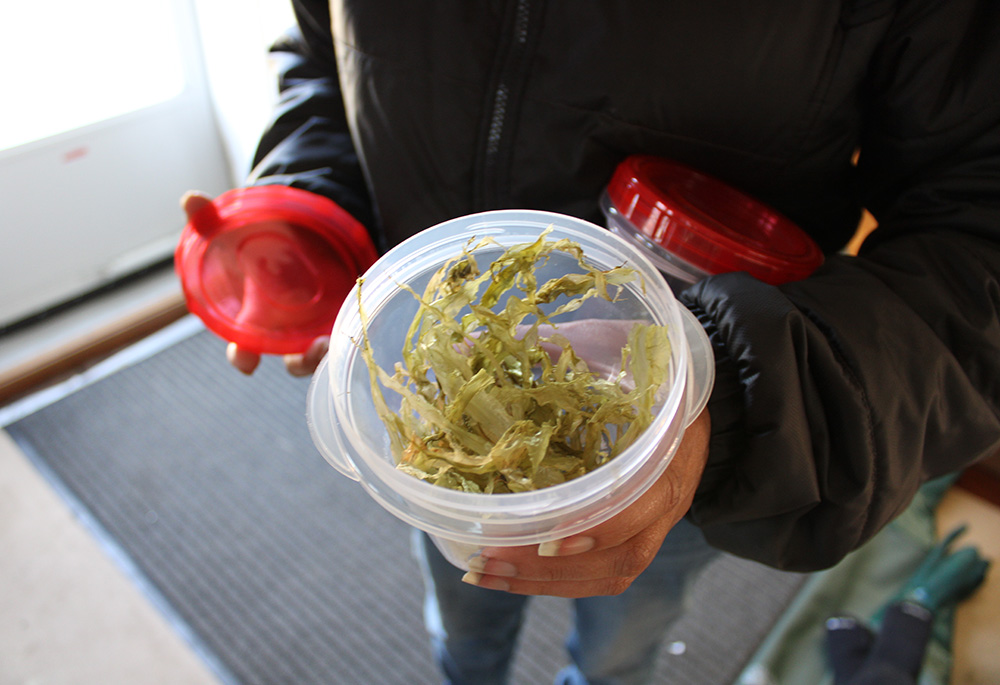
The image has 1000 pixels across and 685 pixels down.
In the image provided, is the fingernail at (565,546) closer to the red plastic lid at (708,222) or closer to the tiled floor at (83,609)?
the red plastic lid at (708,222)

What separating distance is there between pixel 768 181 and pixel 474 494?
40 centimetres

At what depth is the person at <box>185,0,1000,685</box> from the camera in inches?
18.5

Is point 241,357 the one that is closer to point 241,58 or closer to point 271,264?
point 271,264

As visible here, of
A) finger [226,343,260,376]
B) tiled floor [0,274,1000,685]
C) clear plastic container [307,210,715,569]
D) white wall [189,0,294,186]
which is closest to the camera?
clear plastic container [307,210,715,569]

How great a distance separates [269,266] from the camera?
26.5 inches

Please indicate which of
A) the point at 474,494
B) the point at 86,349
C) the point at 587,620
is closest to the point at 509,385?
the point at 474,494

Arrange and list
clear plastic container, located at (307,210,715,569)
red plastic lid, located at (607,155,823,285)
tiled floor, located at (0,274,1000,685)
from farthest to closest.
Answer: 1. tiled floor, located at (0,274,1000,685)
2. red plastic lid, located at (607,155,823,285)
3. clear plastic container, located at (307,210,715,569)

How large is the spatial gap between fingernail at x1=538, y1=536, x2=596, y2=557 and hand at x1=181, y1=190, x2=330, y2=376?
0.91 feet

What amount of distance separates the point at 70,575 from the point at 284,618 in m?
0.40

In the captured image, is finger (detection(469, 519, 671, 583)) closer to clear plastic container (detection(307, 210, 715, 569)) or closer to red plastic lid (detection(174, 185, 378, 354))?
clear plastic container (detection(307, 210, 715, 569))

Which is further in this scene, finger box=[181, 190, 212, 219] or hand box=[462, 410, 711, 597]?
finger box=[181, 190, 212, 219]

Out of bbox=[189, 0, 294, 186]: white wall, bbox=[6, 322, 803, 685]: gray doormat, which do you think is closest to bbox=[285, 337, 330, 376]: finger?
bbox=[6, 322, 803, 685]: gray doormat

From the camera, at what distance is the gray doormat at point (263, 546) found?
3.65 ft

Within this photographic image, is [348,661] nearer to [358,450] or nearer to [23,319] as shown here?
[358,450]
